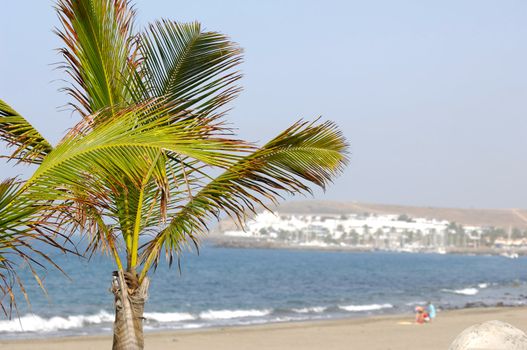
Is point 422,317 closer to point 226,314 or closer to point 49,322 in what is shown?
point 49,322

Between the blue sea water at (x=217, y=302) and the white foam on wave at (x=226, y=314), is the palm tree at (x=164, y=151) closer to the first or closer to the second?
the blue sea water at (x=217, y=302)

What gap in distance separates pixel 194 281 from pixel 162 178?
59773mm

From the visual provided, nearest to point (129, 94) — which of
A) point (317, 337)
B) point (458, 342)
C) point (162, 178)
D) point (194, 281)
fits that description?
point (162, 178)

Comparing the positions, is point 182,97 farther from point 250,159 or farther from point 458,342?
point 458,342

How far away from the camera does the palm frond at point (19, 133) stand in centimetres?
639

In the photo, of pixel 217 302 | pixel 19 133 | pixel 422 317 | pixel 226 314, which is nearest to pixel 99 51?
pixel 19 133

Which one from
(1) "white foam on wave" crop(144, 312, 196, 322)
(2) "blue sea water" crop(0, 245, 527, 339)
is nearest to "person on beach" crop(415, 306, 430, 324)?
(2) "blue sea water" crop(0, 245, 527, 339)

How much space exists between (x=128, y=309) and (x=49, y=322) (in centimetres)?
2266

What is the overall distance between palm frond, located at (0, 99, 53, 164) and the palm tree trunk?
1.13 m

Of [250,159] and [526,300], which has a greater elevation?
[250,159]

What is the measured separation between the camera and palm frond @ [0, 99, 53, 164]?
639 centimetres

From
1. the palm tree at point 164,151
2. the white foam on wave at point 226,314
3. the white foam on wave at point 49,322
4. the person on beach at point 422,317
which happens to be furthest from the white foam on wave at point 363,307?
the palm tree at point 164,151

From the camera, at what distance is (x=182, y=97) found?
26.7 feet

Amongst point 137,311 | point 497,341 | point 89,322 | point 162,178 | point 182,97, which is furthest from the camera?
point 89,322
